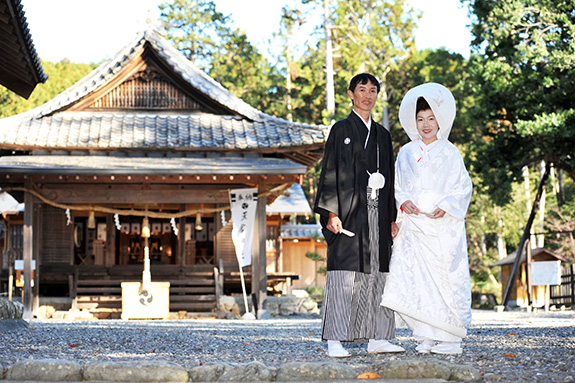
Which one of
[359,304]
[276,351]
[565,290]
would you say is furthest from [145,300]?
[565,290]

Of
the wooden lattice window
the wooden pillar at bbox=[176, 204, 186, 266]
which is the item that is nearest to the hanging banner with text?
the wooden pillar at bbox=[176, 204, 186, 266]

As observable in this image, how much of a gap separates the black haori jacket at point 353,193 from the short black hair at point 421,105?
34 centimetres

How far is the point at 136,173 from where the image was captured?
13.9 meters

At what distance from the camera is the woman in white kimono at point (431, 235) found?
5.10 metres

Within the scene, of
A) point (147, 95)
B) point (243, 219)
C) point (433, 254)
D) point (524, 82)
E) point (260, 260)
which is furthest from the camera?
point (524, 82)

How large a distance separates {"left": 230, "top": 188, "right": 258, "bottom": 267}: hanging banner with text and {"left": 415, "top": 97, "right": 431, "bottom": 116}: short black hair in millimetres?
9233

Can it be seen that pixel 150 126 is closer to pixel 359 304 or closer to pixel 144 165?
pixel 144 165

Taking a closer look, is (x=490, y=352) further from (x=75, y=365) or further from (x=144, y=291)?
(x=144, y=291)

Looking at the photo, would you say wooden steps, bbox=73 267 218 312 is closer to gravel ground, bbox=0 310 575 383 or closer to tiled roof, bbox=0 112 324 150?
tiled roof, bbox=0 112 324 150

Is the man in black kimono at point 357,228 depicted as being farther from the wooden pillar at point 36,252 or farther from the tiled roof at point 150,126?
the wooden pillar at point 36,252

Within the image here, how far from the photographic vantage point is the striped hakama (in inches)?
202

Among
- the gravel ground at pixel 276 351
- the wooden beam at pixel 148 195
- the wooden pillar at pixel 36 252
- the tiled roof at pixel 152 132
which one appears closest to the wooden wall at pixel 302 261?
the tiled roof at pixel 152 132

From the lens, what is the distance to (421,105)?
5398 millimetres

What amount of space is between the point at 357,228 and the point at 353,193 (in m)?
0.25
